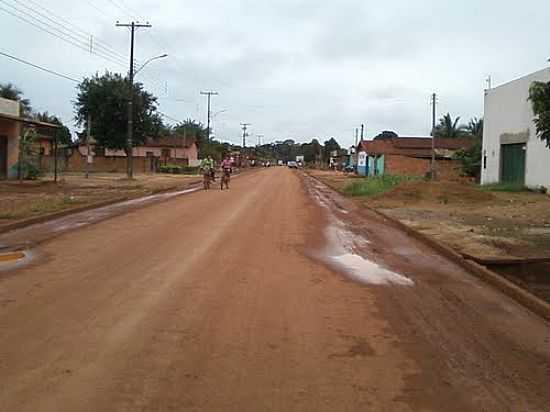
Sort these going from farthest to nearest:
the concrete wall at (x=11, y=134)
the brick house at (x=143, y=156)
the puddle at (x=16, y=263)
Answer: the brick house at (x=143, y=156) → the concrete wall at (x=11, y=134) → the puddle at (x=16, y=263)

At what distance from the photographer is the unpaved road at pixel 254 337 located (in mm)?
5062

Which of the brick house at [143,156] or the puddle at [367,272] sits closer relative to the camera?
the puddle at [367,272]

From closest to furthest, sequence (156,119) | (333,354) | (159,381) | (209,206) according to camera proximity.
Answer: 1. (159,381)
2. (333,354)
3. (209,206)
4. (156,119)

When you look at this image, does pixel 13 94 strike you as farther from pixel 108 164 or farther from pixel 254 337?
pixel 254 337

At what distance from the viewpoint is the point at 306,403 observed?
489 centimetres

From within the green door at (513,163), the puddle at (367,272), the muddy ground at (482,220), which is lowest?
the puddle at (367,272)

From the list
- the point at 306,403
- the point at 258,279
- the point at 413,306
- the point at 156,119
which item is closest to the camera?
the point at 306,403

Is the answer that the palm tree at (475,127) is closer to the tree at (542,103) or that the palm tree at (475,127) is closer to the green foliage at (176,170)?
the green foliage at (176,170)

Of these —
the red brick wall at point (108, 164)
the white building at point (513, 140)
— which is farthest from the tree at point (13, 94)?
the white building at point (513, 140)

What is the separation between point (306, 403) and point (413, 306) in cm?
379

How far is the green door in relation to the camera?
118 feet

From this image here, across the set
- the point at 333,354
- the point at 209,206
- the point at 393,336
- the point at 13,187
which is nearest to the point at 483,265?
the point at 393,336

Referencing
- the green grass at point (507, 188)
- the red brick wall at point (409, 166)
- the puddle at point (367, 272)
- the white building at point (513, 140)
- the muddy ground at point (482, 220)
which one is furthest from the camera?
the red brick wall at point (409, 166)

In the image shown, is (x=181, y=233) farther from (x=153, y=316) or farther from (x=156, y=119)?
(x=156, y=119)
